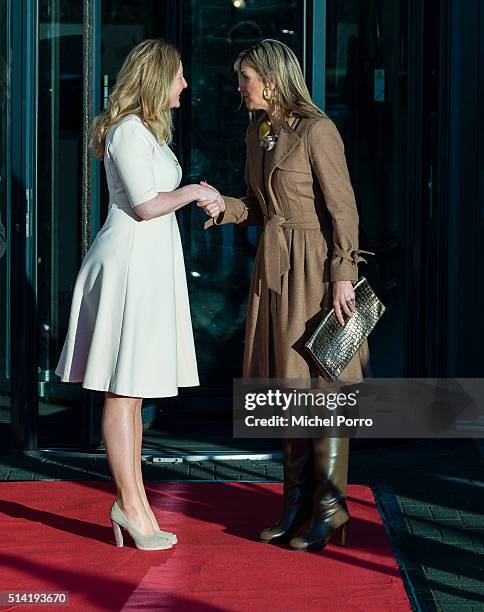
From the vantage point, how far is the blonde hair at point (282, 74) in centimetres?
473

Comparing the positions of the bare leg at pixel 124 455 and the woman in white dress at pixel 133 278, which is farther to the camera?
the bare leg at pixel 124 455

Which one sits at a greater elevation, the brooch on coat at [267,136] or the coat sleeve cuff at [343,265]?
the brooch on coat at [267,136]

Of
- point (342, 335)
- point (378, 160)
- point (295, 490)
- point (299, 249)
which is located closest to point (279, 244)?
point (299, 249)

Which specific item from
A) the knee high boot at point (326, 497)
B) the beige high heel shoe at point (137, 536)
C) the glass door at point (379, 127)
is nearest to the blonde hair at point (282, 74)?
the knee high boot at point (326, 497)

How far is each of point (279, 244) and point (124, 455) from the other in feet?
3.22

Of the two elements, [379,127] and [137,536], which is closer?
[137,536]

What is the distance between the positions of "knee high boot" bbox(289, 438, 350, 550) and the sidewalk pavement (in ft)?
0.92

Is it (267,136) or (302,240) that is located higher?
(267,136)

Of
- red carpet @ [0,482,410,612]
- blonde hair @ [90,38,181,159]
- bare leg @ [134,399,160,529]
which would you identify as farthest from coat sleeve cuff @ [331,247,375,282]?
red carpet @ [0,482,410,612]

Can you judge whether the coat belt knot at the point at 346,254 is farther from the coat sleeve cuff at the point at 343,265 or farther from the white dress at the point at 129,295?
the white dress at the point at 129,295

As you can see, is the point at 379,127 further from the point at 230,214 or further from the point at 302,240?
the point at 302,240

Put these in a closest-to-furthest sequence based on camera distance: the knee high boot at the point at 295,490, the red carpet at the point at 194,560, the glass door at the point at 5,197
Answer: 1. the red carpet at the point at 194,560
2. the knee high boot at the point at 295,490
3. the glass door at the point at 5,197

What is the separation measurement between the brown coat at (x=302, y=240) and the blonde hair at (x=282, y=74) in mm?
61

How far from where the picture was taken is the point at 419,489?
588cm
